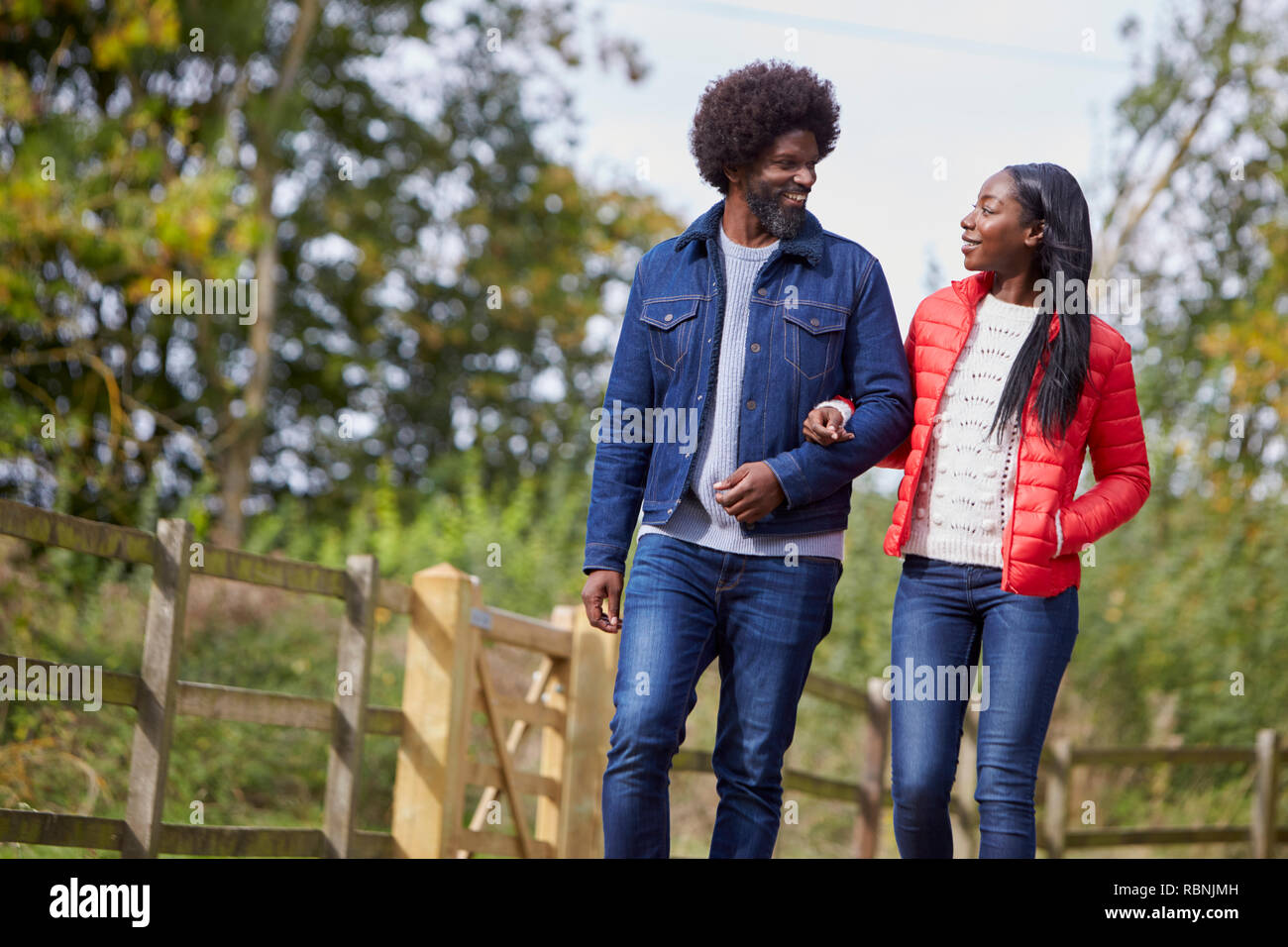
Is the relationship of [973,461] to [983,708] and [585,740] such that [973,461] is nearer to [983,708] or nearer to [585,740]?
[983,708]

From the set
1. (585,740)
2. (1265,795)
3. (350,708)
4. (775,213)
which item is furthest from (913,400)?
(1265,795)

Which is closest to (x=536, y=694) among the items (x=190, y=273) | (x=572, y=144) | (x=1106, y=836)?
(x=1106, y=836)

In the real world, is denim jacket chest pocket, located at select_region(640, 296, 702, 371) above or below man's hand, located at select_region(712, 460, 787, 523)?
above

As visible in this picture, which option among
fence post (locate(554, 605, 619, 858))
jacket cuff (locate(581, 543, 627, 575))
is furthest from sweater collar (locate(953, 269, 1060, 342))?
fence post (locate(554, 605, 619, 858))

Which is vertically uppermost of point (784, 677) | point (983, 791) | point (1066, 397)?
point (1066, 397)

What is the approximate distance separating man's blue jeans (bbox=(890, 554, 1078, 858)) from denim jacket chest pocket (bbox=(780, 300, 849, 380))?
0.51 meters

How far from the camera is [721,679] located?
3109 mm

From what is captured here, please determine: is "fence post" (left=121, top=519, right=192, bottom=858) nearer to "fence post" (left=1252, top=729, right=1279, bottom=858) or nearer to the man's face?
the man's face

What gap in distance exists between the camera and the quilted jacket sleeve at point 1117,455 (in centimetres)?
326

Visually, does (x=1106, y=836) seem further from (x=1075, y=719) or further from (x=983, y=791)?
(x=983, y=791)

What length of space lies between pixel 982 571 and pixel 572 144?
14.1 meters

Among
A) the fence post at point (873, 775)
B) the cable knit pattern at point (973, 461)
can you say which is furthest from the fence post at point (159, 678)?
the fence post at point (873, 775)

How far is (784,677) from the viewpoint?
3.12 metres

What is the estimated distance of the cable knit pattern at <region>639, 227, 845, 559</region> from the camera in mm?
3158
